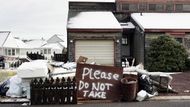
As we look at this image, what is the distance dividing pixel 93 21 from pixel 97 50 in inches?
122

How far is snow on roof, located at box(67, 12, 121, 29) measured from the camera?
31.0 m

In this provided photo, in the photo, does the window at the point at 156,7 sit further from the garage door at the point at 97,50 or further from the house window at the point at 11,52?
the house window at the point at 11,52

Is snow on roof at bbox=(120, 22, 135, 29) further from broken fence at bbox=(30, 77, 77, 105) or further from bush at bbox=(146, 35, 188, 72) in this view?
broken fence at bbox=(30, 77, 77, 105)

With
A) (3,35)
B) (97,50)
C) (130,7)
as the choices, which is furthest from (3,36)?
(97,50)

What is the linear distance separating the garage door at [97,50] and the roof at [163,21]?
2990 mm

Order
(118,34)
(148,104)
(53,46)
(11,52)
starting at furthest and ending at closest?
1. (53,46)
2. (11,52)
3. (118,34)
4. (148,104)

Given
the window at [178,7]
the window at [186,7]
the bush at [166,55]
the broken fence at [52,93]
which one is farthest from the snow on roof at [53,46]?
the broken fence at [52,93]

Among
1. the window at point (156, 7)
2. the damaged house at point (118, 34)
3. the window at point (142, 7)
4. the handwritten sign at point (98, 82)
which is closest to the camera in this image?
the handwritten sign at point (98, 82)

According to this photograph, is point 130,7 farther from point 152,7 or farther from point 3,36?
point 3,36

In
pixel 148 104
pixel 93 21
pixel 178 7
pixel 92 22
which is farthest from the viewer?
pixel 178 7

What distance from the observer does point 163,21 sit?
1316 inches

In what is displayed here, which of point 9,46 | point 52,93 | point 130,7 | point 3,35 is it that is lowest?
point 52,93

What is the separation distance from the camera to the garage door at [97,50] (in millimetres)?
30797

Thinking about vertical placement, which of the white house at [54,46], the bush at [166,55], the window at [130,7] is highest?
the window at [130,7]
